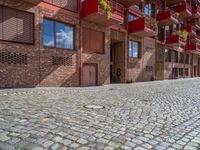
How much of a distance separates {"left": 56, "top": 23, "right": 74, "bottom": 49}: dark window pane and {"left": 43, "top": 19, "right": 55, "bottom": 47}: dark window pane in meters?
0.43

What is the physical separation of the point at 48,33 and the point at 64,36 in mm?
1426

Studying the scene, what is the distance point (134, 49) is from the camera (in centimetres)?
2309

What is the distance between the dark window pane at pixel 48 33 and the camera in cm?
1388

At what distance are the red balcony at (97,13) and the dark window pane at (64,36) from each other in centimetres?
176

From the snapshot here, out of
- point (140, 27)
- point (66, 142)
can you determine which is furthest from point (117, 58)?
point (66, 142)

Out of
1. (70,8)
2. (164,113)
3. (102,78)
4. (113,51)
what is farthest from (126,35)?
(164,113)

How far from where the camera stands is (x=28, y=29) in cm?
1295

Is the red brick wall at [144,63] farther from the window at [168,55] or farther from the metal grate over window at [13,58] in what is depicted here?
the metal grate over window at [13,58]

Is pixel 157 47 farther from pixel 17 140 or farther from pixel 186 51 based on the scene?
pixel 17 140

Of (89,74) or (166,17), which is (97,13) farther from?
(166,17)

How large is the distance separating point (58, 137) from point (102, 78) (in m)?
14.4

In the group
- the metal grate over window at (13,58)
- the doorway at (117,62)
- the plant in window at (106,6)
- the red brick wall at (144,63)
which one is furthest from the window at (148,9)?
the metal grate over window at (13,58)

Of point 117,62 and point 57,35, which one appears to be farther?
point 117,62

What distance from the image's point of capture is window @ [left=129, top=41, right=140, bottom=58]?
22.4m
